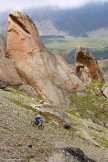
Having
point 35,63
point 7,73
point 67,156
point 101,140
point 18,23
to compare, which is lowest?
point 101,140

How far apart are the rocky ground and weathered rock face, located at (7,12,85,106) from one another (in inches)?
691

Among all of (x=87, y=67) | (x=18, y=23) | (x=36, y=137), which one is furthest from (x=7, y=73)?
(x=87, y=67)

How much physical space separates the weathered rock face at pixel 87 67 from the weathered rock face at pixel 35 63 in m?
36.8

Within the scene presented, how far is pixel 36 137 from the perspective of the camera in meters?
58.2

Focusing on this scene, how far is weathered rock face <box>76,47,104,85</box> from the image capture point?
167m

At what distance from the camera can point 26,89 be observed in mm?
107312

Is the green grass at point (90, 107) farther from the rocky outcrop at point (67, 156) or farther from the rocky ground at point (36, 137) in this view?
the rocky outcrop at point (67, 156)

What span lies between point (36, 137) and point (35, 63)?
6053cm

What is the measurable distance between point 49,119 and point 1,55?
120ft

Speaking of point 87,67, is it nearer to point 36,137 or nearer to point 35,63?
point 35,63

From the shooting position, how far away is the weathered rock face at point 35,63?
113 meters

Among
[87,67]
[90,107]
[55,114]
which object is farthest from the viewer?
[87,67]

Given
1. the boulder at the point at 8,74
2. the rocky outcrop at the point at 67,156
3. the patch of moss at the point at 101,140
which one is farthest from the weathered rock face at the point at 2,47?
the rocky outcrop at the point at 67,156

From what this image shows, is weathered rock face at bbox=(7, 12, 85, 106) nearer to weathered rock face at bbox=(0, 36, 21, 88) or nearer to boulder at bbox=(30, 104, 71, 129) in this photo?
weathered rock face at bbox=(0, 36, 21, 88)
